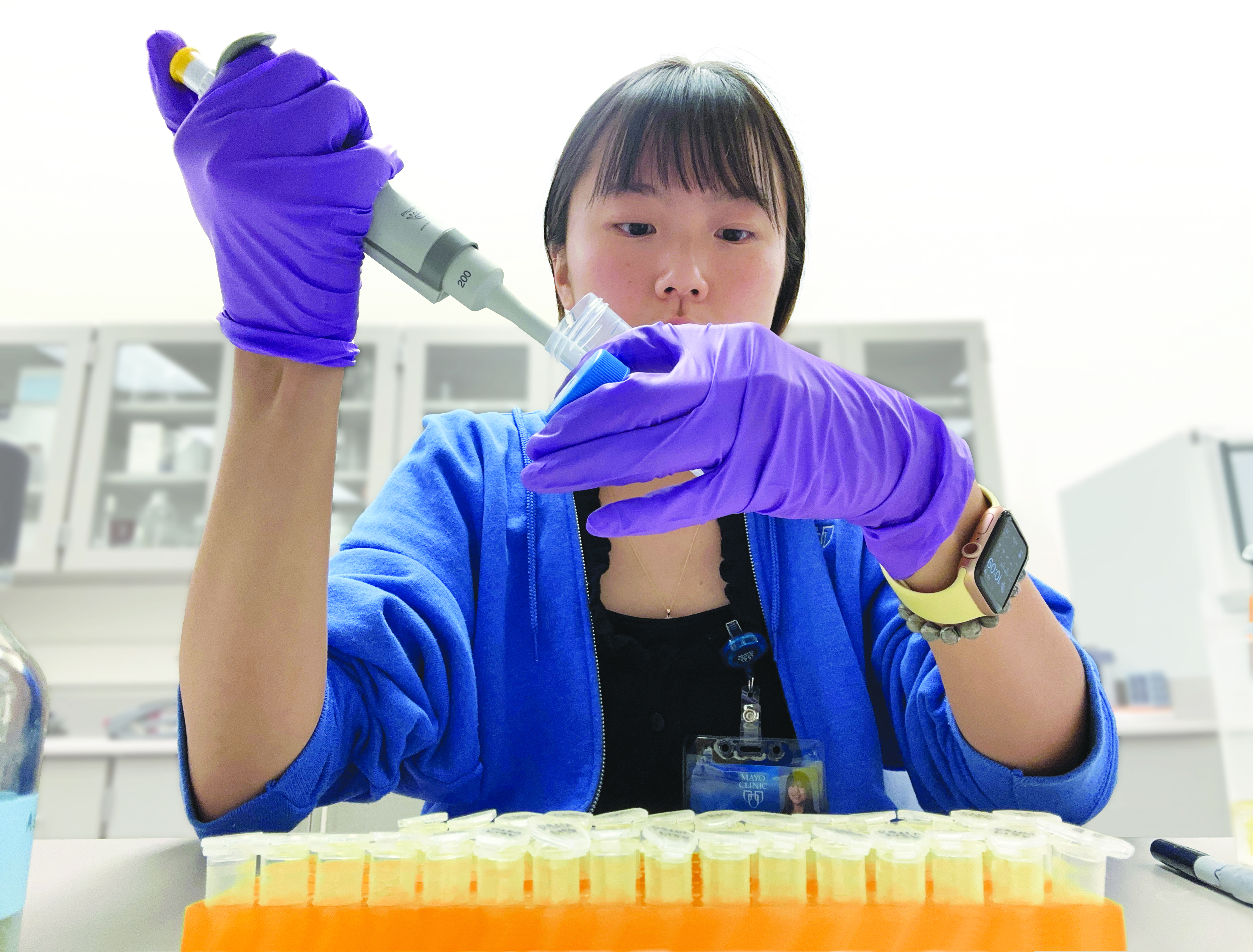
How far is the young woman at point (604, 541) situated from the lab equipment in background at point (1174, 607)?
4.13 ft

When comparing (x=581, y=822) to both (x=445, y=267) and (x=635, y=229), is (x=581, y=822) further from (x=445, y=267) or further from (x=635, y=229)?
(x=635, y=229)

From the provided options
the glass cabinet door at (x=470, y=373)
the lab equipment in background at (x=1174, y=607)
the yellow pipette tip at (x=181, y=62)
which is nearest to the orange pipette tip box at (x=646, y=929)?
the yellow pipette tip at (x=181, y=62)

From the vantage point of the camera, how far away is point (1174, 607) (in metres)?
3.16

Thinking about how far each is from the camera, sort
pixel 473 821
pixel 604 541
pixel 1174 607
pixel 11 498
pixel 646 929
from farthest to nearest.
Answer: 1. pixel 1174 607
2. pixel 11 498
3. pixel 604 541
4. pixel 473 821
5. pixel 646 929

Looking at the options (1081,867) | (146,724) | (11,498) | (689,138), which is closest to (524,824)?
(1081,867)

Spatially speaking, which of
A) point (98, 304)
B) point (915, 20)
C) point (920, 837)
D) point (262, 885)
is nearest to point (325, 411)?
point (262, 885)

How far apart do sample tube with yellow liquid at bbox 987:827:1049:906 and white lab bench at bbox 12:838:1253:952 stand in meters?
0.06

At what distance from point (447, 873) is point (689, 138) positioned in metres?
0.62

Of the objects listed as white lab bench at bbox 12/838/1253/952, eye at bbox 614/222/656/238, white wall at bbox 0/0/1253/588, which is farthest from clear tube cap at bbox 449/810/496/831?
white wall at bbox 0/0/1253/588

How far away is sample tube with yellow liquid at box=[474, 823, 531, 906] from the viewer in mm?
333

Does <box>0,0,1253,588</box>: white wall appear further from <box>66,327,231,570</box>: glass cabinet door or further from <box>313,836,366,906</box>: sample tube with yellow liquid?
<box>313,836,366,906</box>: sample tube with yellow liquid

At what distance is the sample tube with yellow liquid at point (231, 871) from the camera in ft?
1.08

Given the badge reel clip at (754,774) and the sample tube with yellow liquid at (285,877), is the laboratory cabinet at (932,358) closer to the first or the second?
the badge reel clip at (754,774)

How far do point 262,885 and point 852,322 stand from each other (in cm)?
279
